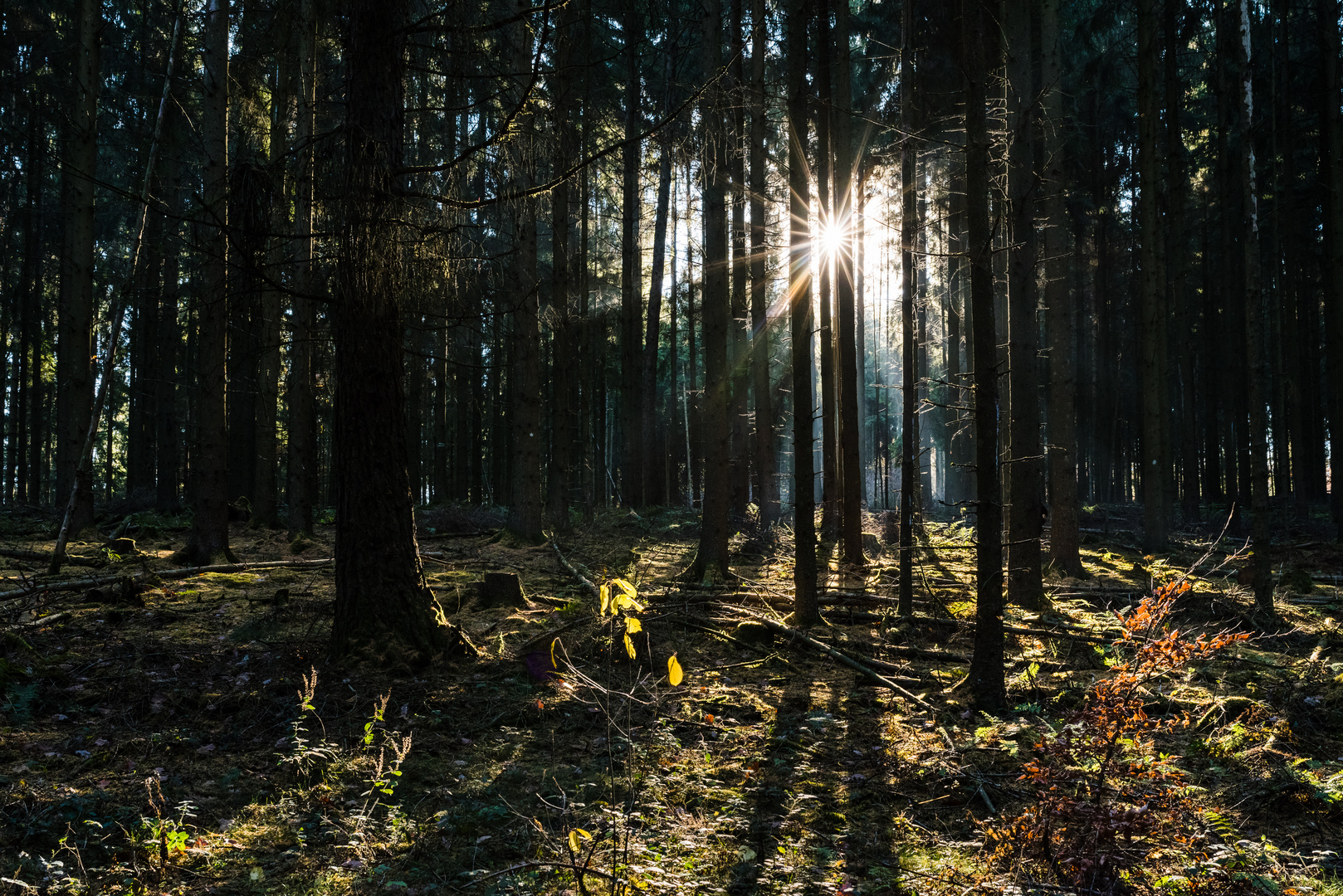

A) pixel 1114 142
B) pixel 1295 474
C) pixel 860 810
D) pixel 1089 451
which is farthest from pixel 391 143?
pixel 1089 451

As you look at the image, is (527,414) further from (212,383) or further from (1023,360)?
(1023,360)

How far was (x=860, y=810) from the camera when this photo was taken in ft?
13.4

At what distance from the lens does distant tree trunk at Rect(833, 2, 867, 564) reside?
33.3ft

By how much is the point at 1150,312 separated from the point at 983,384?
9.71m

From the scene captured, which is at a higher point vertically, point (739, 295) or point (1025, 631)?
point (739, 295)

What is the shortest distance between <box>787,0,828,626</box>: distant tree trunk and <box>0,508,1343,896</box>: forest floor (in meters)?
0.73

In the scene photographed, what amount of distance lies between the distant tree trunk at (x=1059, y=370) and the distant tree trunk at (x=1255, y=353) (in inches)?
79.8

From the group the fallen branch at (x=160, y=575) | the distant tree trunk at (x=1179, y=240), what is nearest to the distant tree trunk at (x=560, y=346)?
the fallen branch at (x=160, y=575)

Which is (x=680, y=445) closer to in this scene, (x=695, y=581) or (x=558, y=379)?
(x=558, y=379)

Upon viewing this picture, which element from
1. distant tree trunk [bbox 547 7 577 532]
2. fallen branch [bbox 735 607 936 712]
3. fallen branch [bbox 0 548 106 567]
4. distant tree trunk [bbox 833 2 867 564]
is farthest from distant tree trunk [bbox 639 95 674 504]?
fallen branch [bbox 0 548 106 567]

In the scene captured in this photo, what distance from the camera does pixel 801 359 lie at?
7766mm

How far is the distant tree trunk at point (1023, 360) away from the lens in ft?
27.9

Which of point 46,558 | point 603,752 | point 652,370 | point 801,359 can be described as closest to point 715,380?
point 801,359

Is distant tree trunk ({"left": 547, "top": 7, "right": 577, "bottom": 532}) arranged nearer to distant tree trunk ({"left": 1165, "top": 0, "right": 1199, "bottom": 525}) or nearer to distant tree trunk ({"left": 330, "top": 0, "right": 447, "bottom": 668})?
distant tree trunk ({"left": 330, "top": 0, "right": 447, "bottom": 668})
